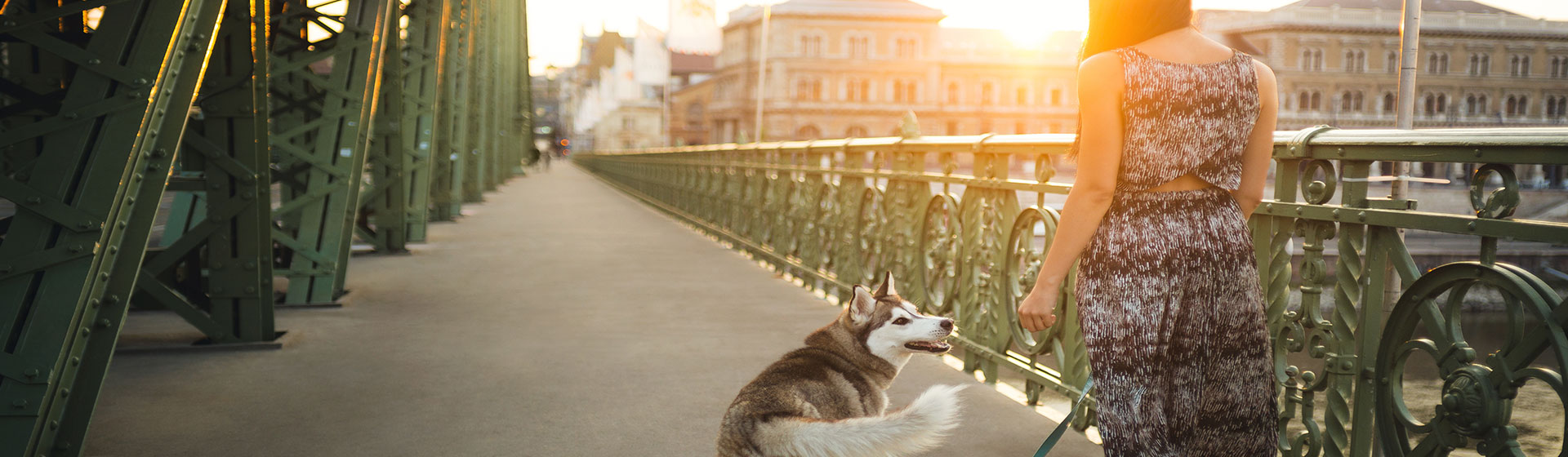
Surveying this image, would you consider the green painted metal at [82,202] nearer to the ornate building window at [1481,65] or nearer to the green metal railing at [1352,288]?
the green metal railing at [1352,288]

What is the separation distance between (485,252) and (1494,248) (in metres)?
11.6

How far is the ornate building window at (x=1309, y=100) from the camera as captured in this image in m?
44.9

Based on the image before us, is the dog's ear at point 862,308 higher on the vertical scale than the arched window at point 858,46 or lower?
lower

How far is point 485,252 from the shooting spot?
507 inches

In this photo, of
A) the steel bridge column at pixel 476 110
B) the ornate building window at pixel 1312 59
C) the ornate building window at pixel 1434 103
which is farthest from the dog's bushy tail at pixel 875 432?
the ornate building window at pixel 1312 59

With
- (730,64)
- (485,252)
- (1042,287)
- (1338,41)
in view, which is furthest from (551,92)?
(1042,287)

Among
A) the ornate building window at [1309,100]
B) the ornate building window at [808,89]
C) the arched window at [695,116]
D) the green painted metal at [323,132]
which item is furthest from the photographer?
the arched window at [695,116]

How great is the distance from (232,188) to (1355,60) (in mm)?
45897

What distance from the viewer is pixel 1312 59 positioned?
147ft

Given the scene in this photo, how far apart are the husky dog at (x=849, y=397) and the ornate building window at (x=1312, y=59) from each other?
149 ft

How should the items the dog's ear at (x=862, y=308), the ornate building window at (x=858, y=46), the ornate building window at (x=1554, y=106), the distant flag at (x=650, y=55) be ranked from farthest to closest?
the ornate building window at (x=858, y=46) → the distant flag at (x=650, y=55) → the ornate building window at (x=1554, y=106) → the dog's ear at (x=862, y=308)

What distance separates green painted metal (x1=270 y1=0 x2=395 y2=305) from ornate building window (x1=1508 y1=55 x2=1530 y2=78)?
29.8 metres

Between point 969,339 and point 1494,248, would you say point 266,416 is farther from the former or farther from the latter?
point 1494,248

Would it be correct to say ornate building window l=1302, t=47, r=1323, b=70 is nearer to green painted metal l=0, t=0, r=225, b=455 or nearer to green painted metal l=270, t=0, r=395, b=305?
green painted metal l=270, t=0, r=395, b=305
